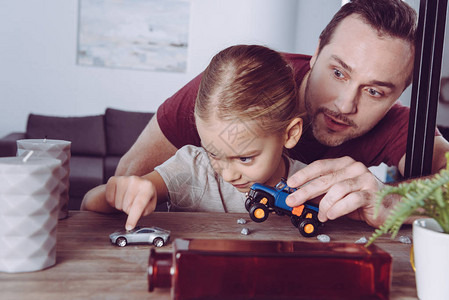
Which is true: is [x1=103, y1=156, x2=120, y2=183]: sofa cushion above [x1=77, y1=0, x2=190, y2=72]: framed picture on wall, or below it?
below

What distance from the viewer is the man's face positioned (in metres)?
1.31

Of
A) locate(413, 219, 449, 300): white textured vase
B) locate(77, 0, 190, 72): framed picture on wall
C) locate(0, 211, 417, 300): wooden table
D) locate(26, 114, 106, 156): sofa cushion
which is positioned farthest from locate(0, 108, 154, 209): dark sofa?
locate(413, 219, 449, 300): white textured vase

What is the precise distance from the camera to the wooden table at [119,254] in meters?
0.54

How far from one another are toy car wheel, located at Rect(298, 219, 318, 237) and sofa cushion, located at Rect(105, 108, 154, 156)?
10.5 feet

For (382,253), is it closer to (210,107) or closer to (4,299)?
(4,299)

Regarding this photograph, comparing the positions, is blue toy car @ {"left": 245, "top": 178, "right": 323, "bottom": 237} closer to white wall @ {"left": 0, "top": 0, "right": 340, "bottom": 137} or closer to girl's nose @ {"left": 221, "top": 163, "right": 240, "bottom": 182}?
girl's nose @ {"left": 221, "top": 163, "right": 240, "bottom": 182}

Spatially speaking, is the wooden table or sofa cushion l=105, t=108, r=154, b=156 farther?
sofa cushion l=105, t=108, r=154, b=156

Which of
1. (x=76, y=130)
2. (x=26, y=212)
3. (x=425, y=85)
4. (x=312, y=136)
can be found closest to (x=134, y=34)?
(x=76, y=130)

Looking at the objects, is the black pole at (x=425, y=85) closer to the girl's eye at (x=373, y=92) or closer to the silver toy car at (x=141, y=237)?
the girl's eye at (x=373, y=92)

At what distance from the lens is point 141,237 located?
72cm

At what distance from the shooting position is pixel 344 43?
1.38 m

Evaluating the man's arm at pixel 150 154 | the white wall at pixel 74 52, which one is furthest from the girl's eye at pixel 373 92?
the white wall at pixel 74 52

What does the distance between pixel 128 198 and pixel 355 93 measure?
84 cm

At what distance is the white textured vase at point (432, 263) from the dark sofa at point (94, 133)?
10.2ft
